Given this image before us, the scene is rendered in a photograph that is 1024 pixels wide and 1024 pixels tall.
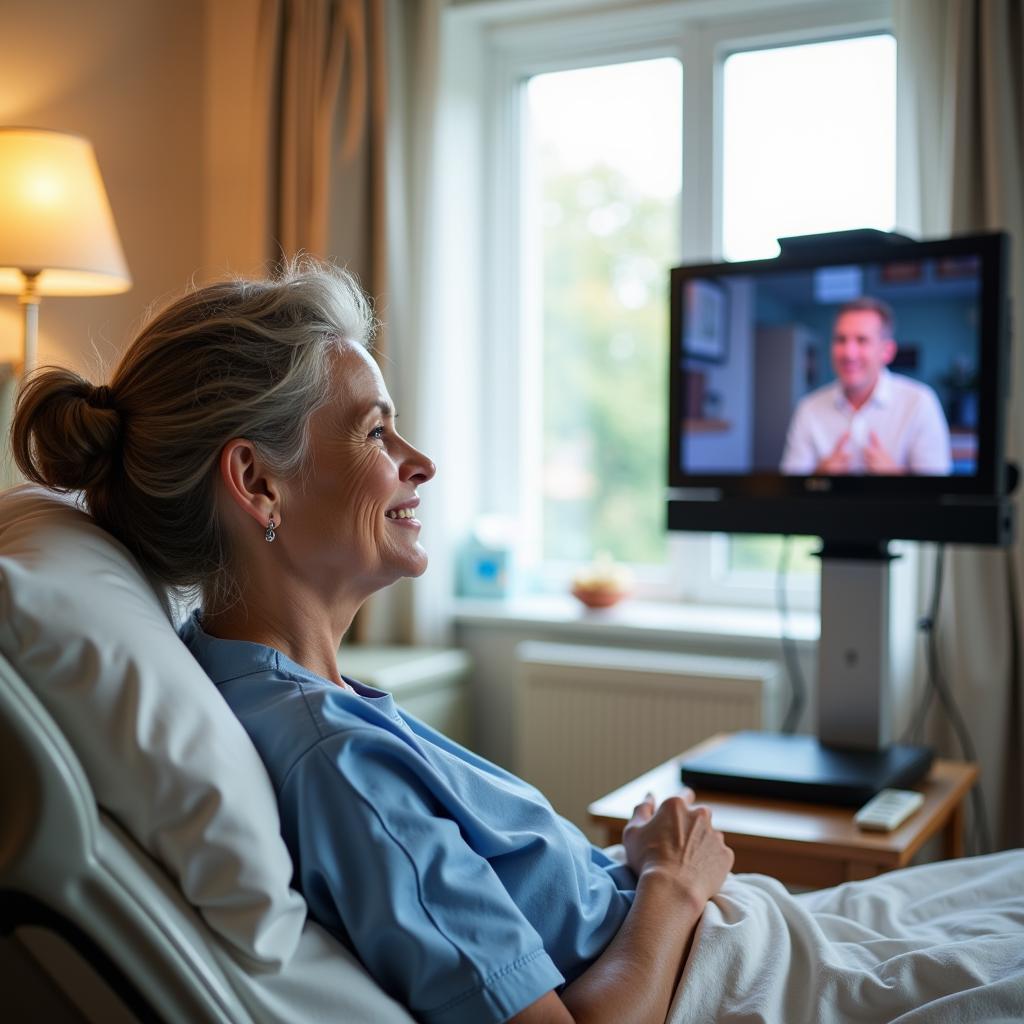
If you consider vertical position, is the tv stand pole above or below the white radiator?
above

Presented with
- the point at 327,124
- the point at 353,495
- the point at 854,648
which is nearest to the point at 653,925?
the point at 353,495

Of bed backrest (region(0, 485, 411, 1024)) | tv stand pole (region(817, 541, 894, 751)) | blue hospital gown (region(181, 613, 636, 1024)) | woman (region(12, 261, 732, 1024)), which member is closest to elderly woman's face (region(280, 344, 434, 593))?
woman (region(12, 261, 732, 1024))

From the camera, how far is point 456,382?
3201 mm

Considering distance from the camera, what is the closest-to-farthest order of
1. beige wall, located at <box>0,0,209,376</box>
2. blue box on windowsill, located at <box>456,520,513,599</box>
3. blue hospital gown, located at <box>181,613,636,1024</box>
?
blue hospital gown, located at <box>181,613,636,1024</box>
beige wall, located at <box>0,0,209,376</box>
blue box on windowsill, located at <box>456,520,513,599</box>

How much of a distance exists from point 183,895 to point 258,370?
19.9 inches

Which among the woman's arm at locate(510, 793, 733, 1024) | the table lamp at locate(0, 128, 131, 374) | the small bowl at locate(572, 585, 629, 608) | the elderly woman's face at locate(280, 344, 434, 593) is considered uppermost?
the table lamp at locate(0, 128, 131, 374)

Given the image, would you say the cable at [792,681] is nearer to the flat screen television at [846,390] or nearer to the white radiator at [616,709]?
the white radiator at [616,709]

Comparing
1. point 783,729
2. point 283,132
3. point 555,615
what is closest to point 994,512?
point 783,729

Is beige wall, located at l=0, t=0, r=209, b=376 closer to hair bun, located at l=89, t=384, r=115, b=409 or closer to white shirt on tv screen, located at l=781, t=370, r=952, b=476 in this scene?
white shirt on tv screen, located at l=781, t=370, r=952, b=476

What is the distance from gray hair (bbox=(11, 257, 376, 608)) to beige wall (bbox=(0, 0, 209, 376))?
1.63 metres

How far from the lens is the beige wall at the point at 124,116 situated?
278 centimetres

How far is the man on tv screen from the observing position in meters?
2.04

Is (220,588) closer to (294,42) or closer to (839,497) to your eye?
(839,497)

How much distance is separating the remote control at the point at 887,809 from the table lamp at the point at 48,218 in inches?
69.3
